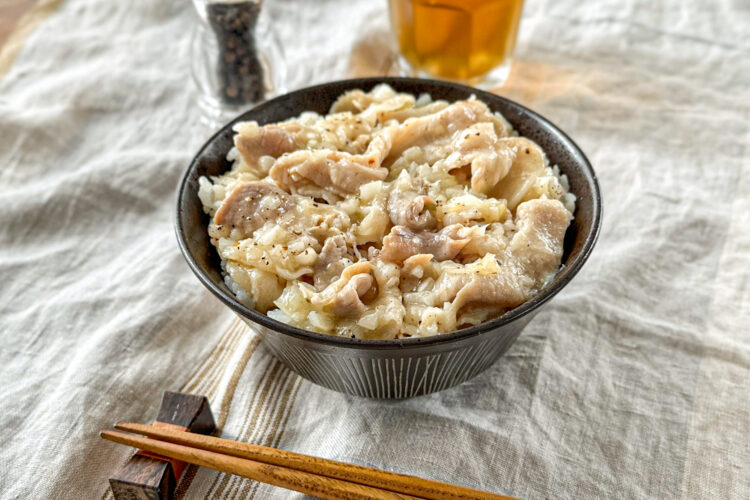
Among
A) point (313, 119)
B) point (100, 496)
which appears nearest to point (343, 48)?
point (313, 119)

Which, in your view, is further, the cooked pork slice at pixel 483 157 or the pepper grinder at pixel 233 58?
the pepper grinder at pixel 233 58

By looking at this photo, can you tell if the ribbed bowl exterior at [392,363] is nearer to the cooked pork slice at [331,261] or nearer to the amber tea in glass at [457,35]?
the cooked pork slice at [331,261]

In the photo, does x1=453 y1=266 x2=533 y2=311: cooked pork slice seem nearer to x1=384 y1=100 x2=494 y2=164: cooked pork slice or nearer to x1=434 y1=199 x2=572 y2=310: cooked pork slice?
x1=434 y1=199 x2=572 y2=310: cooked pork slice

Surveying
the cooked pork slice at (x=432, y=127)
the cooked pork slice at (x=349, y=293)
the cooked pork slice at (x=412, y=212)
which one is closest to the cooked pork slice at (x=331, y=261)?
the cooked pork slice at (x=349, y=293)

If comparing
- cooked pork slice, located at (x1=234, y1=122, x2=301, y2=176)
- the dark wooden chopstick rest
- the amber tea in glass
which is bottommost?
the dark wooden chopstick rest

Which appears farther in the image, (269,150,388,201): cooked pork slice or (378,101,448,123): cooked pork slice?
(378,101,448,123): cooked pork slice

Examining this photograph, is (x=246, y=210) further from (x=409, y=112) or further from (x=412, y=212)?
(x=409, y=112)

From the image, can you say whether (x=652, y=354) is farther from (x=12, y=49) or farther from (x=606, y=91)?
(x=12, y=49)

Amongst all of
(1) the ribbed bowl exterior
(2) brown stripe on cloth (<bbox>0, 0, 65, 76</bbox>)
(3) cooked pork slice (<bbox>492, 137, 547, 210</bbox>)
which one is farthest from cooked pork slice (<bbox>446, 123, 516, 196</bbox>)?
(2) brown stripe on cloth (<bbox>0, 0, 65, 76</bbox>)
